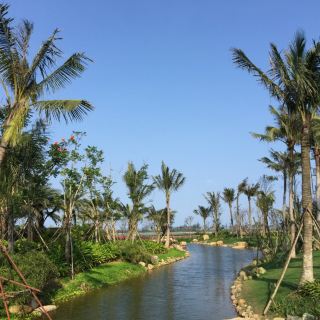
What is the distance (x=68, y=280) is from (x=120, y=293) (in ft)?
8.19

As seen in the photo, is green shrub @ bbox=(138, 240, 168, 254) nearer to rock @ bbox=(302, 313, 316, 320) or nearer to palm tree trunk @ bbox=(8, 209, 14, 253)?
palm tree trunk @ bbox=(8, 209, 14, 253)

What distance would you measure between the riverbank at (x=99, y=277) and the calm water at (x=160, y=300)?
1.82 ft

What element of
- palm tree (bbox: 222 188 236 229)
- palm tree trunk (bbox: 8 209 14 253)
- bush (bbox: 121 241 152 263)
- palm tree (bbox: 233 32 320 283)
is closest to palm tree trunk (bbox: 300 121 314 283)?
→ palm tree (bbox: 233 32 320 283)

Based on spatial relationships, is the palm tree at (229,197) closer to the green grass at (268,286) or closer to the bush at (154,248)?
the bush at (154,248)

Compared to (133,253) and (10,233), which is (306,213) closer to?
(10,233)

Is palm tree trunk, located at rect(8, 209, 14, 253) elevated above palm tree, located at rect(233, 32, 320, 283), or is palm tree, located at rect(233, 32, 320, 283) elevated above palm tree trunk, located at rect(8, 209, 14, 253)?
palm tree, located at rect(233, 32, 320, 283)

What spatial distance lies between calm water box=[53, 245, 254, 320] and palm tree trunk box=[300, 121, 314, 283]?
2917 mm

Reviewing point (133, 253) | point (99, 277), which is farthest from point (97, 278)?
point (133, 253)

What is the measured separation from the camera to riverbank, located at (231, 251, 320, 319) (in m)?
12.1

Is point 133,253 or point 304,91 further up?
point 304,91

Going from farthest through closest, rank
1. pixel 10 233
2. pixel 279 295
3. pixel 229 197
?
pixel 229 197
pixel 10 233
pixel 279 295

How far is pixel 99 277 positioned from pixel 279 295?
1094 cm

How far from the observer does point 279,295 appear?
44.9ft

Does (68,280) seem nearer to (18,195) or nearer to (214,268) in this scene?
(18,195)
